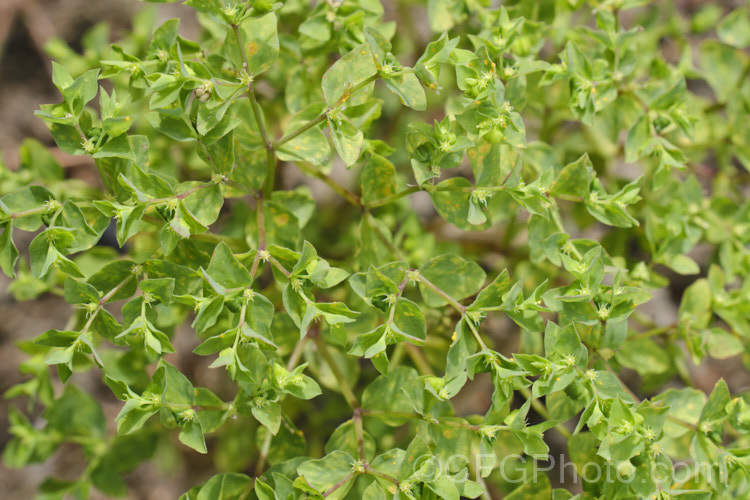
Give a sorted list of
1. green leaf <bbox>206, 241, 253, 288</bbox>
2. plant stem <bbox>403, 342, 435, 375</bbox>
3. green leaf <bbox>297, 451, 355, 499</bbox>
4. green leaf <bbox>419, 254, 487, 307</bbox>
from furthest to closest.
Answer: plant stem <bbox>403, 342, 435, 375</bbox> < green leaf <bbox>419, 254, 487, 307</bbox> < green leaf <bbox>297, 451, 355, 499</bbox> < green leaf <bbox>206, 241, 253, 288</bbox>

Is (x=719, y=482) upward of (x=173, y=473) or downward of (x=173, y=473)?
upward

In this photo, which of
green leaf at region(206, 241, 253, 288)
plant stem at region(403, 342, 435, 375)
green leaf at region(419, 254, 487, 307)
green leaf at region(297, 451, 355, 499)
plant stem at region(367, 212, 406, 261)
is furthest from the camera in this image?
plant stem at region(403, 342, 435, 375)

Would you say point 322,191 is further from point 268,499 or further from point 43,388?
point 268,499

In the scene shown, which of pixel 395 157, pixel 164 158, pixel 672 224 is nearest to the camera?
pixel 672 224

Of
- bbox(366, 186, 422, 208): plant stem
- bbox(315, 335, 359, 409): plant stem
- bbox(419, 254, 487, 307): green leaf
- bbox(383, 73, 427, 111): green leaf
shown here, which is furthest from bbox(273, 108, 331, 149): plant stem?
bbox(315, 335, 359, 409): plant stem

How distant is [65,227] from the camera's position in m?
1.42

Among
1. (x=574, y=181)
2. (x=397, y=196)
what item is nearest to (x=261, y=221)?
(x=397, y=196)

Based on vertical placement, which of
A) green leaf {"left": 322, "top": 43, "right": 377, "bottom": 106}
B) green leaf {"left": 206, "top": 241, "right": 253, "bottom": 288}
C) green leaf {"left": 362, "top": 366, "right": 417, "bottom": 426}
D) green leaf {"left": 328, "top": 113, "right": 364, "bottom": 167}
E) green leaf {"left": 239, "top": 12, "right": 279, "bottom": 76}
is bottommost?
green leaf {"left": 362, "top": 366, "right": 417, "bottom": 426}

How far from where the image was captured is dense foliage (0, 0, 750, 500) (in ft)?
4.63

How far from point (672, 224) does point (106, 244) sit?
216 cm

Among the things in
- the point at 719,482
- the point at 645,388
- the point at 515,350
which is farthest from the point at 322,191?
the point at 719,482

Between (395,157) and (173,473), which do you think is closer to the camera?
(395,157)

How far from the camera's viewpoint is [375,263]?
1.73 metres

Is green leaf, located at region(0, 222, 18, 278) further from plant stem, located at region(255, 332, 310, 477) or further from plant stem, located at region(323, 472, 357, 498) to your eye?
plant stem, located at region(323, 472, 357, 498)
